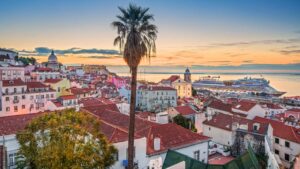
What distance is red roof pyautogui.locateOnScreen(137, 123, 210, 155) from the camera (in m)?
21.7

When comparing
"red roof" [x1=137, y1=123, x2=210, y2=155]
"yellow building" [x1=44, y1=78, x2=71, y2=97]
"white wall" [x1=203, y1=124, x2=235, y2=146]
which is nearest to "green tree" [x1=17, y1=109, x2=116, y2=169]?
"red roof" [x1=137, y1=123, x2=210, y2=155]

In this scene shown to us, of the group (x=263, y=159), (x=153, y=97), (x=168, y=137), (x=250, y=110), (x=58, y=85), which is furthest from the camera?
(x=153, y=97)

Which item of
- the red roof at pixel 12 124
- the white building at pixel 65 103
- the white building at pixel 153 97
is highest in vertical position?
the red roof at pixel 12 124

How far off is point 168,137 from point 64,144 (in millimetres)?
12470

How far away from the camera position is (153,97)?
8300 centimetres

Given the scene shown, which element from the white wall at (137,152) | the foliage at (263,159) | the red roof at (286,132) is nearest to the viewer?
the white wall at (137,152)

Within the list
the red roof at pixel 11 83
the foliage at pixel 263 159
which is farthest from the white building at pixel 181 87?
the foliage at pixel 263 159

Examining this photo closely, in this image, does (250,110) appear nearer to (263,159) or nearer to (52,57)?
(263,159)

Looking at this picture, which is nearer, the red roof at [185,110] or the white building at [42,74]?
the red roof at [185,110]

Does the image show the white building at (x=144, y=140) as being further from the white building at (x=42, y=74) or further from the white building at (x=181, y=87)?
the white building at (x=181, y=87)

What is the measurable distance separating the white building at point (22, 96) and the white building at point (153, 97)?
33.2 metres

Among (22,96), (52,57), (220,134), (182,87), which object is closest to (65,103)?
(22,96)

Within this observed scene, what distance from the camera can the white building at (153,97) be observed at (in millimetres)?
81938

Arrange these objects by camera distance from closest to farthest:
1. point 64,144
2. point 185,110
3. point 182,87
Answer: point 64,144
point 185,110
point 182,87
